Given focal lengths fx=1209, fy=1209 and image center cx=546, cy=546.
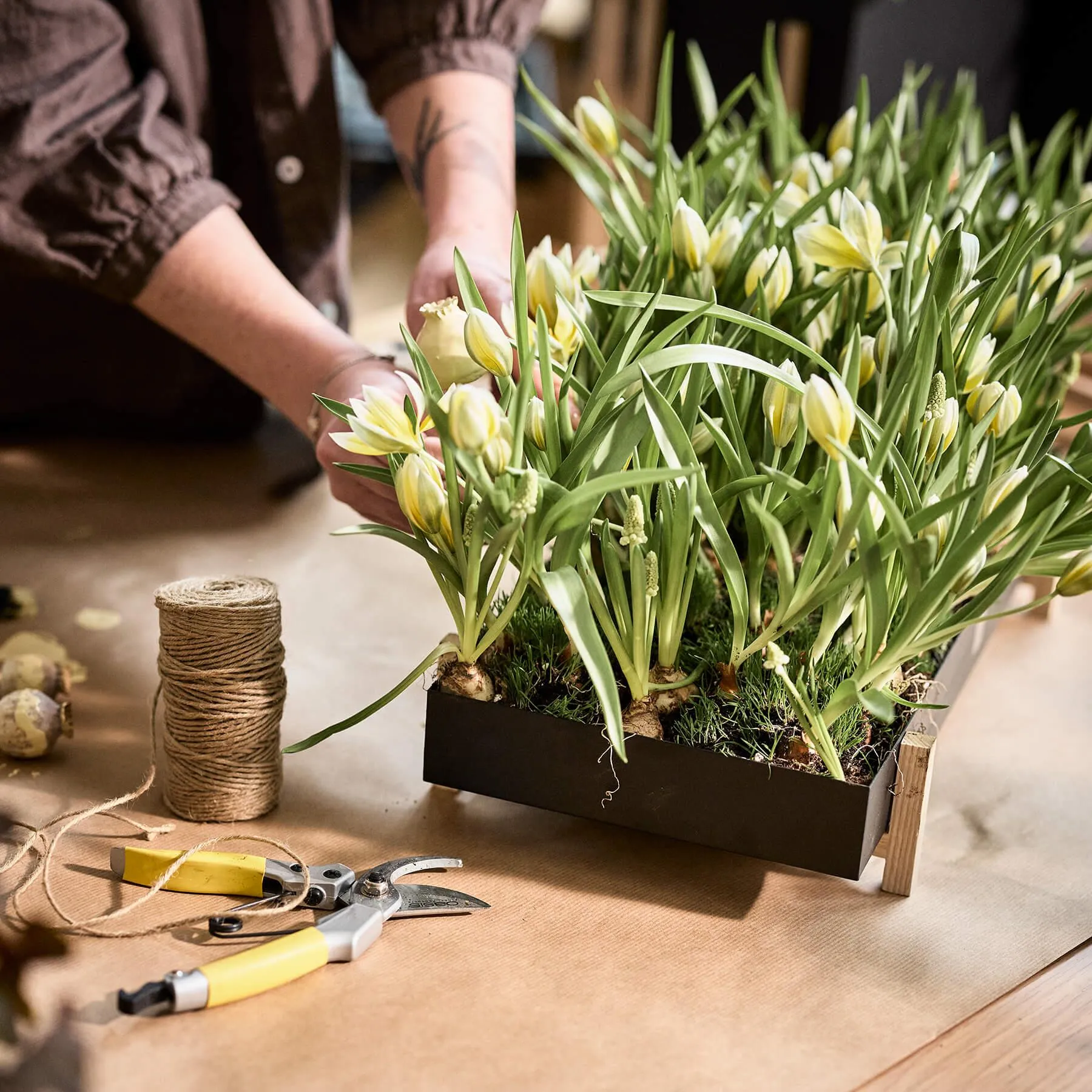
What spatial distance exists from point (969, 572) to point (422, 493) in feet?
0.85

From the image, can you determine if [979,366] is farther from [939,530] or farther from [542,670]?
[542,670]

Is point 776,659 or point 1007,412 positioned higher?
point 1007,412

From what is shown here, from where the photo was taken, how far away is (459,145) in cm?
108

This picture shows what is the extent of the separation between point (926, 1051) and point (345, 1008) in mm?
246

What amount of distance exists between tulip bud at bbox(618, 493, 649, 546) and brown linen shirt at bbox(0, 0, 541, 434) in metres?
0.47

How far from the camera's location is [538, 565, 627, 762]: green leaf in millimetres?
535

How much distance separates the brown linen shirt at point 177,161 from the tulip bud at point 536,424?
41 centimetres

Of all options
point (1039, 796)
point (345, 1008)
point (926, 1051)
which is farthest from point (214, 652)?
point (1039, 796)

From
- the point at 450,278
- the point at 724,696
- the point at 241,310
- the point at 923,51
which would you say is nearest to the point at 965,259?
the point at 724,696

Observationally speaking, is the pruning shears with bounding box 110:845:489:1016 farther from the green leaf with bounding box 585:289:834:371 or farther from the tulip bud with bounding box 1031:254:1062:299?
the tulip bud with bounding box 1031:254:1062:299

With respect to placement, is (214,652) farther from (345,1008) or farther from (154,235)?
(154,235)

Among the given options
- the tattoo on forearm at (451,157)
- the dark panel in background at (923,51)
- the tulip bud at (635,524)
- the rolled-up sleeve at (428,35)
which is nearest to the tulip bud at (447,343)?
the tulip bud at (635,524)

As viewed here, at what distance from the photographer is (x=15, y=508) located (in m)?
0.99

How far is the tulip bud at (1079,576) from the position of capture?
0.59 m
